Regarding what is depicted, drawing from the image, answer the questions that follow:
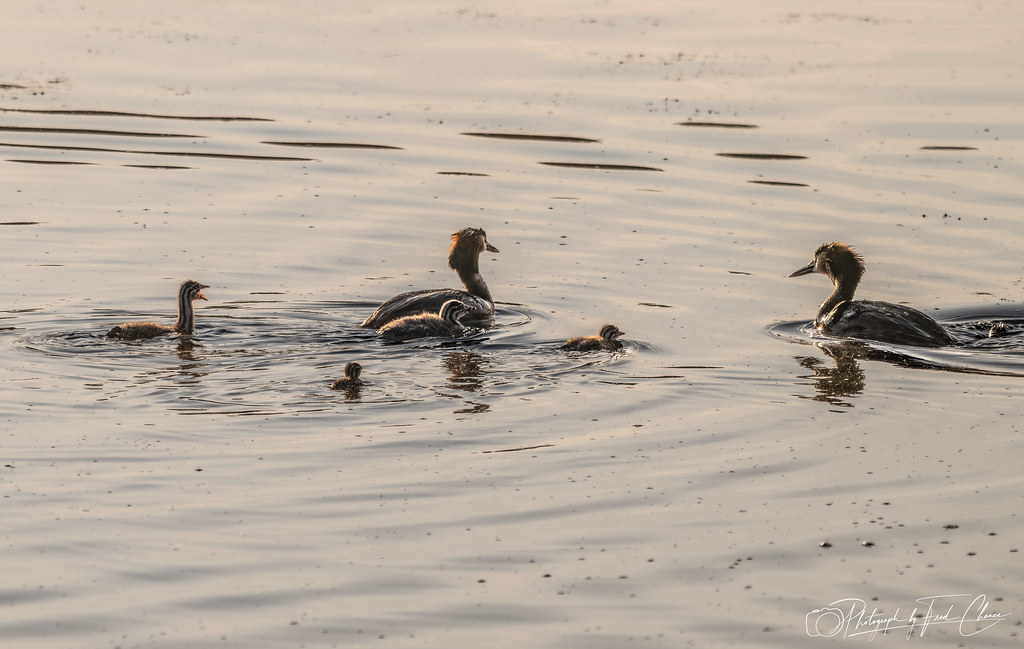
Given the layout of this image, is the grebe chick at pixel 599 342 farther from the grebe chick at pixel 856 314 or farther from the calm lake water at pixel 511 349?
the grebe chick at pixel 856 314

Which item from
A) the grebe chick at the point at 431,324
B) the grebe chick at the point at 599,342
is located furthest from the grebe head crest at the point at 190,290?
the grebe chick at the point at 599,342

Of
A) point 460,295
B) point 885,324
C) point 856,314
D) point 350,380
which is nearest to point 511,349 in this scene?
point 460,295

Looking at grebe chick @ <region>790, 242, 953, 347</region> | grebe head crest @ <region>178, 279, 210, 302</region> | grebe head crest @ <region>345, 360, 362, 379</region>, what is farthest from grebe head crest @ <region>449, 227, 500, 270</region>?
grebe head crest @ <region>345, 360, 362, 379</region>

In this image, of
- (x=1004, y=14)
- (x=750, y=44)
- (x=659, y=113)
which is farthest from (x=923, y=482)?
(x=1004, y=14)

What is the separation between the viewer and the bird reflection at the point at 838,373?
13508 millimetres

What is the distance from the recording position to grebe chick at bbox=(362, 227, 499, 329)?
15.3m

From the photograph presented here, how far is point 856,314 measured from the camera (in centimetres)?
1582

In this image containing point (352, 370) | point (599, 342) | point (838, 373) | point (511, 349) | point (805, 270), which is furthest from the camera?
point (805, 270)

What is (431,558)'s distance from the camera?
9.52 metres

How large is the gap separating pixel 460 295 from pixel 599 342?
7.90 feet

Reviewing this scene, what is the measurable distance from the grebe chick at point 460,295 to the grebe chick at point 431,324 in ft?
0.42

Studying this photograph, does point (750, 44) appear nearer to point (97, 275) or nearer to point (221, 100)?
point (221, 100)

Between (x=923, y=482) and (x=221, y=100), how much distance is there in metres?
16.5

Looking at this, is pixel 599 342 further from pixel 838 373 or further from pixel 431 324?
pixel 838 373
